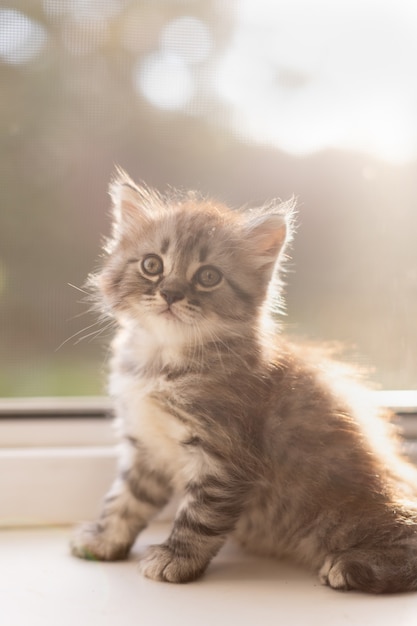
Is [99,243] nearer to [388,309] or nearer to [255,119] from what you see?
[255,119]

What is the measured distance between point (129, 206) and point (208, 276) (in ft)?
0.75

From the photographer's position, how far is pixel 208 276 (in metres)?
1.34

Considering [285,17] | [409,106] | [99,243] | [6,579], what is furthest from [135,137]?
[6,579]

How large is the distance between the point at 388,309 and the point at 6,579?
3.42ft

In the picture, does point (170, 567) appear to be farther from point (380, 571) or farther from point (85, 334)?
point (85, 334)

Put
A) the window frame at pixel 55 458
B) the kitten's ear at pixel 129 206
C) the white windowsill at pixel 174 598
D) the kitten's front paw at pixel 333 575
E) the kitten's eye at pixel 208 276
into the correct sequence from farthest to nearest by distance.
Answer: the window frame at pixel 55 458 < the kitten's ear at pixel 129 206 < the kitten's eye at pixel 208 276 < the kitten's front paw at pixel 333 575 < the white windowsill at pixel 174 598

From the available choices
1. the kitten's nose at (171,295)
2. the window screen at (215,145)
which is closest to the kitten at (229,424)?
the kitten's nose at (171,295)

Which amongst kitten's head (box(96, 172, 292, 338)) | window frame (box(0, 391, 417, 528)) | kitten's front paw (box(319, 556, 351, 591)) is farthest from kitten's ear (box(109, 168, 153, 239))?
kitten's front paw (box(319, 556, 351, 591))

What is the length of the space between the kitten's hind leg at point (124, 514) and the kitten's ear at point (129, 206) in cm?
45

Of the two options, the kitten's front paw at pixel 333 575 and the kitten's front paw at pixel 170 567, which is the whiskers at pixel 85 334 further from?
the kitten's front paw at pixel 333 575

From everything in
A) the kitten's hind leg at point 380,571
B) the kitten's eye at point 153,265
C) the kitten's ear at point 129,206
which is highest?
the kitten's ear at point 129,206

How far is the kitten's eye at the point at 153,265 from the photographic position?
4.43 feet

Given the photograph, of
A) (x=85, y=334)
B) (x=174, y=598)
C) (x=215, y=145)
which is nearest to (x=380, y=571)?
(x=174, y=598)

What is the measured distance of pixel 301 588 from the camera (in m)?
1.27
